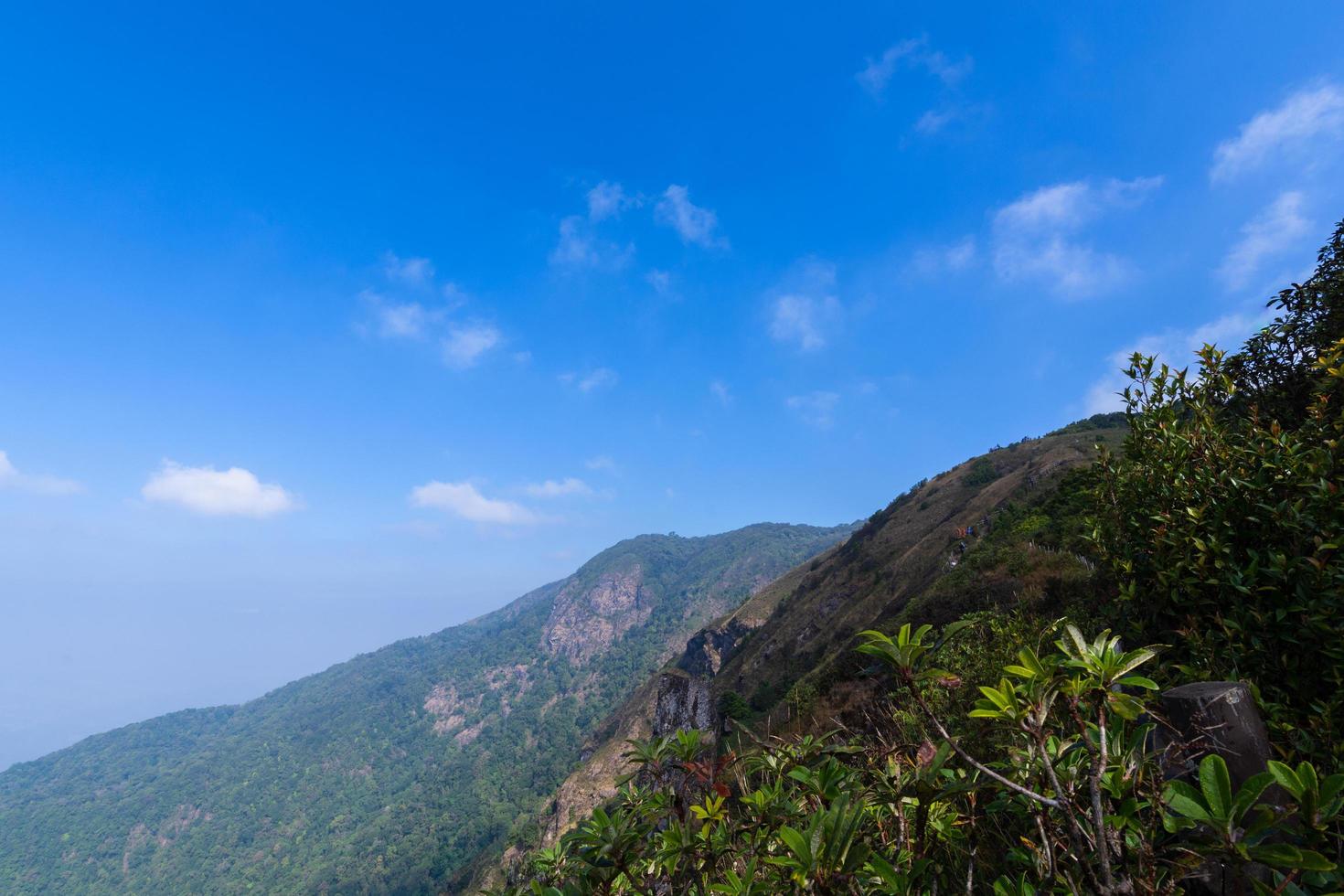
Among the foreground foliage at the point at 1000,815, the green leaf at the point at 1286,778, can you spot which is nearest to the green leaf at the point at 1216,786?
the foreground foliage at the point at 1000,815

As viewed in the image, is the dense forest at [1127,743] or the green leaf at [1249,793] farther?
the dense forest at [1127,743]

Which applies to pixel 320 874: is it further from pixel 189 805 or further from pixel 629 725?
pixel 629 725

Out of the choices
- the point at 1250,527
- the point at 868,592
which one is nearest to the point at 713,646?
the point at 868,592

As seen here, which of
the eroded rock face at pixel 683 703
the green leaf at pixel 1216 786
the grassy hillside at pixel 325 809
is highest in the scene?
the green leaf at pixel 1216 786

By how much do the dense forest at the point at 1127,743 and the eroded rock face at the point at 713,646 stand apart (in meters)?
77.1

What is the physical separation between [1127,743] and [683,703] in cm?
2904

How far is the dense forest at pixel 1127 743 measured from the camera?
69.2 inches

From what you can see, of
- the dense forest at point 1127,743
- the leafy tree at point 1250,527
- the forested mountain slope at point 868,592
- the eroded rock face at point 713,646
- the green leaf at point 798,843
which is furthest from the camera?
the eroded rock face at point 713,646

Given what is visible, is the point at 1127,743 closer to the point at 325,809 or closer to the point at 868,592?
the point at 868,592

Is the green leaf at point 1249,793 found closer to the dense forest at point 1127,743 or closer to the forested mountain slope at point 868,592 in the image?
the dense forest at point 1127,743

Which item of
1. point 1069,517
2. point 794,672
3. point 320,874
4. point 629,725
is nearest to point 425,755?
point 320,874

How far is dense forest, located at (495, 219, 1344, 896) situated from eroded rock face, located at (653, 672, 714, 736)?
23.3 metres

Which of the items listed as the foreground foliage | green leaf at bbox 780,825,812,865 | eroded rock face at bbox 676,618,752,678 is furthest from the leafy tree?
eroded rock face at bbox 676,618,752,678

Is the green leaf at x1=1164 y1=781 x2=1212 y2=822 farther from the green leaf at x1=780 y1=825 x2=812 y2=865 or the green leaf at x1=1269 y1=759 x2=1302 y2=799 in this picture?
the green leaf at x1=780 y1=825 x2=812 y2=865
